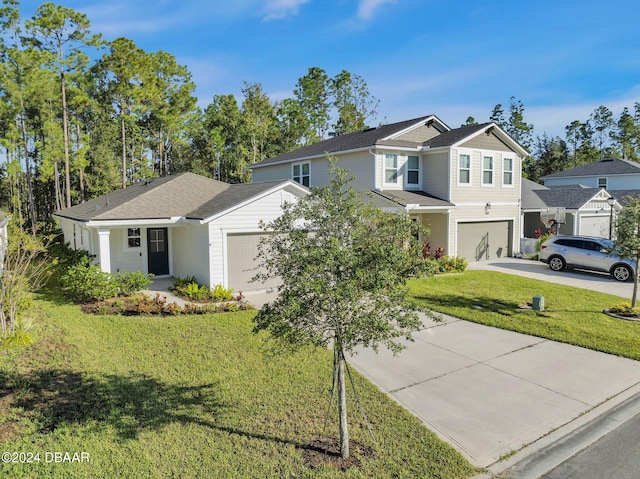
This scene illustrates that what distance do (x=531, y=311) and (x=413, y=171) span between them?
34.2 feet

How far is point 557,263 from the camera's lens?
19266 millimetres

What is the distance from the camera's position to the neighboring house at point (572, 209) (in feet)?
84.1

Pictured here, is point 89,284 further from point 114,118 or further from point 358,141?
point 114,118

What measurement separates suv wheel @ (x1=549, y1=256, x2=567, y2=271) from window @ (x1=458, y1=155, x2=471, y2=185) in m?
5.10

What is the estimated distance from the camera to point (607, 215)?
2753 centimetres

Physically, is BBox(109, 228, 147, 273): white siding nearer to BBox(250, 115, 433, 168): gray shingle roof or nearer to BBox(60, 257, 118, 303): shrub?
BBox(60, 257, 118, 303): shrub

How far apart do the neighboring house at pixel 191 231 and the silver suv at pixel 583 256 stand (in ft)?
39.7

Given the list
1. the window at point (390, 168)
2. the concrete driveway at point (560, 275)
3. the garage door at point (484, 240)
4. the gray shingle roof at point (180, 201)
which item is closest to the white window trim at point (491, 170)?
the garage door at point (484, 240)

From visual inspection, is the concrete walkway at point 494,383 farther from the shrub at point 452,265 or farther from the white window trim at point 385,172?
the white window trim at point 385,172

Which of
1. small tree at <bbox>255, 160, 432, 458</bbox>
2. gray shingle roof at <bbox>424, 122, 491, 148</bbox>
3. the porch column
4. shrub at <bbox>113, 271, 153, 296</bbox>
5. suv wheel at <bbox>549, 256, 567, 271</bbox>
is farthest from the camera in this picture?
gray shingle roof at <bbox>424, 122, 491, 148</bbox>

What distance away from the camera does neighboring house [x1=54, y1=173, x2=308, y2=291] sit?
13.9 m

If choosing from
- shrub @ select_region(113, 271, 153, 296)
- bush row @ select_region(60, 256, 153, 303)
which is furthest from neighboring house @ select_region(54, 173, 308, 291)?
bush row @ select_region(60, 256, 153, 303)

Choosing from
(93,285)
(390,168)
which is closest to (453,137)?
(390,168)

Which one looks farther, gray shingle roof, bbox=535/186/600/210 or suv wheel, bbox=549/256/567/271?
gray shingle roof, bbox=535/186/600/210
